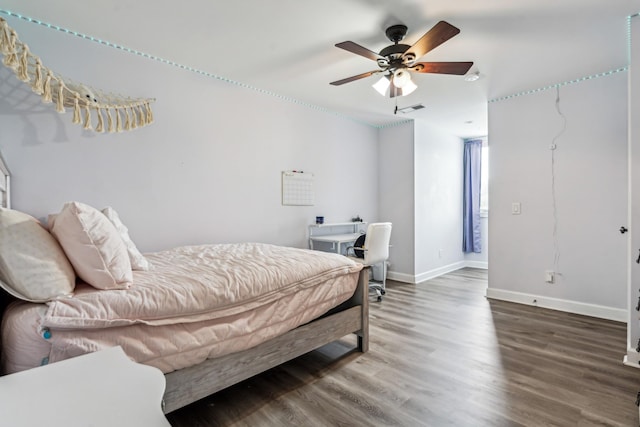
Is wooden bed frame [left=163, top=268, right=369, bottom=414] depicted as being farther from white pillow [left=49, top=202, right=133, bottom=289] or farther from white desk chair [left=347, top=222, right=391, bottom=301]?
white desk chair [left=347, top=222, right=391, bottom=301]

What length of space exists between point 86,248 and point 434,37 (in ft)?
7.61

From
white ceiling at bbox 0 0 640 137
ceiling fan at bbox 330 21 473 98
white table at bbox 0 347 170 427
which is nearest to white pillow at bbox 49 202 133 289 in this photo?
white table at bbox 0 347 170 427

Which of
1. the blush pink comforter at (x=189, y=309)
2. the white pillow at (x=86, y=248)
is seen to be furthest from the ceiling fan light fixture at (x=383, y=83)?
the white pillow at (x=86, y=248)

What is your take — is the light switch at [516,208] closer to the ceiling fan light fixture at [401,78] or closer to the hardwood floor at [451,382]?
the hardwood floor at [451,382]

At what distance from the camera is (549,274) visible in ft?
11.3

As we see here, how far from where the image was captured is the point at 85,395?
0.68 m

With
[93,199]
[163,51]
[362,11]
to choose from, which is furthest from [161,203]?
[362,11]

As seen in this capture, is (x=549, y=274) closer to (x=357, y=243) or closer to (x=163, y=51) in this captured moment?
(x=357, y=243)

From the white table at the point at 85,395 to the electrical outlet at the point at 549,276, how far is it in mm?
4000

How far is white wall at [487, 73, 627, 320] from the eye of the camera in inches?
120

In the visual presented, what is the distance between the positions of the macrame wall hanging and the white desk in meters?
2.26

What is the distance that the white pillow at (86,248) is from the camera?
1376mm

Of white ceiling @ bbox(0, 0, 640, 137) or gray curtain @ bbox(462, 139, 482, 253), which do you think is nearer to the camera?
white ceiling @ bbox(0, 0, 640, 137)

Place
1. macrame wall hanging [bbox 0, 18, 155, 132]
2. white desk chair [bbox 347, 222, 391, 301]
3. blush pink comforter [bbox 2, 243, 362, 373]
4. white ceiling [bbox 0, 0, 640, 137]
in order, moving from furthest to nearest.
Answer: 1. white desk chair [bbox 347, 222, 391, 301]
2. white ceiling [bbox 0, 0, 640, 137]
3. macrame wall hanging [bbox 0, 18, 155, 132]
4. blush pink comforter [bbox 2, 243, 362, 373]
